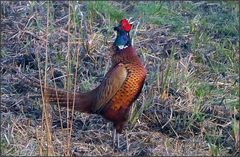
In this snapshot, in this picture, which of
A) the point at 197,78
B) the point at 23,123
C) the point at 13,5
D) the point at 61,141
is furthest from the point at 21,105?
the point at 13,5

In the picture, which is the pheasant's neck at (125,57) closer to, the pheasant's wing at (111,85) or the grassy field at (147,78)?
the pheasant's wing at (111,85)

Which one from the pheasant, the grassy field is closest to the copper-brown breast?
the pheasant

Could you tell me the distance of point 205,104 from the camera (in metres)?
5.37

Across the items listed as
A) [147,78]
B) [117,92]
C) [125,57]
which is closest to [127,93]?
[117,92]

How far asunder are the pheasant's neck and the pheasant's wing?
0.04 meters

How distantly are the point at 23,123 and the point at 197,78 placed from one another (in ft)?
5.11

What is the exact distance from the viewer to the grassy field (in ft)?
16.0

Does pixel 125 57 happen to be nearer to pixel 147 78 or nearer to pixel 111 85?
pixel 111 85

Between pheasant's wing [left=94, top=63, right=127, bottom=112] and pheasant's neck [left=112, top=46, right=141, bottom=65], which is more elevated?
pheasant's neck [left=112, top=46, right=141, bottom=65]

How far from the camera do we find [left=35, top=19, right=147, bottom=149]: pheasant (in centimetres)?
478

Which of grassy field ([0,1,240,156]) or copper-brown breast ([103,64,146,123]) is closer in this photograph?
copper-brown breast ([103,64,146,123])

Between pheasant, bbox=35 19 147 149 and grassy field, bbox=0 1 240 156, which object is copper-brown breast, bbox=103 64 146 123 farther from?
grassy field, bbox=0 1 240 156

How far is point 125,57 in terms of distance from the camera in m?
4.86

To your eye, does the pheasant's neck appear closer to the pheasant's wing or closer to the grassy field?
the pheasant's wing
